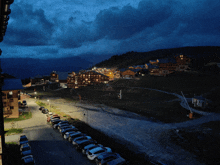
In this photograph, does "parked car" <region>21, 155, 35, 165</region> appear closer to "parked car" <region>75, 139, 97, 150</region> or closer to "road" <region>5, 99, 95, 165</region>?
"road" <region>5, 99, 95, 165</region>

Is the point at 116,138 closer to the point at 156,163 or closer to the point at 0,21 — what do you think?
the point at 156,163

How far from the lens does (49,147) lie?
19.0m

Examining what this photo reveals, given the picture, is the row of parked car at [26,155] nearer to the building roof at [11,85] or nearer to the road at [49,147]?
the road at [49,147]

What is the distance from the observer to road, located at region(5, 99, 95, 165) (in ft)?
53.2

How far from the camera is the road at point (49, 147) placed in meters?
16.2

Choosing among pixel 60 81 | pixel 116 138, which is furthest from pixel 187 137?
pixel 60 81

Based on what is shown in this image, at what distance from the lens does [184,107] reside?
3653 cm

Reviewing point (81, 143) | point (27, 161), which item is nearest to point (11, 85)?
point (27, 161)

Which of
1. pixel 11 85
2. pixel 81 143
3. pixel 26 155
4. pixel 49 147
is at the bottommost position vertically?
pixel 49 147

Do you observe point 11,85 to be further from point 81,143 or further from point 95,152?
point 95,152

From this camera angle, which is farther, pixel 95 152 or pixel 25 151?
pixel 25 151

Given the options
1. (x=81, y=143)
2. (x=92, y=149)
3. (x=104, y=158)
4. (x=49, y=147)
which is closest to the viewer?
(x=104, y=158)

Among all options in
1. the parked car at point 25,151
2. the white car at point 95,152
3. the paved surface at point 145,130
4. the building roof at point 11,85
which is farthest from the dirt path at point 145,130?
the building roof at point 11,85

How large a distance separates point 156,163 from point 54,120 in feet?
63.7
